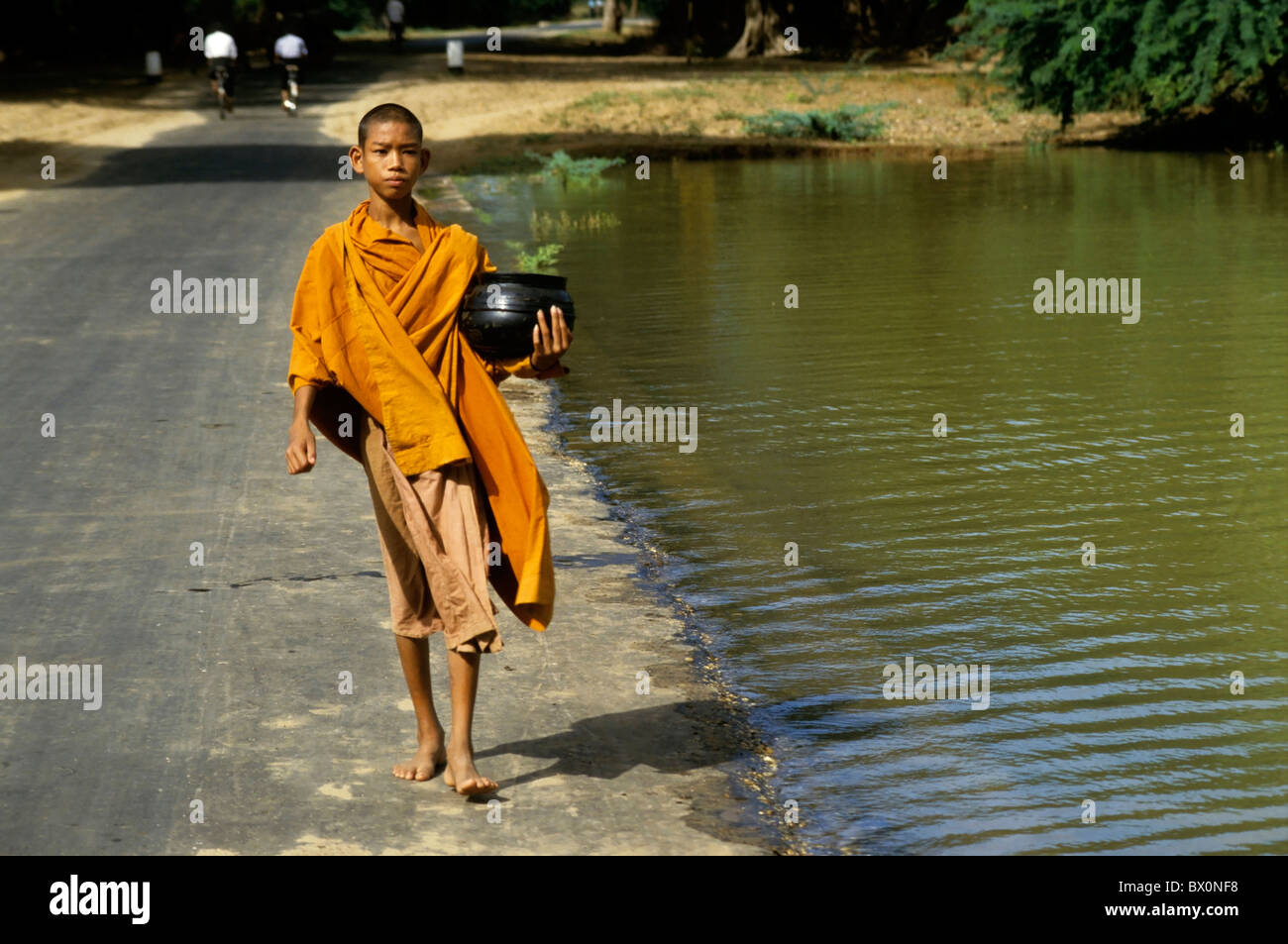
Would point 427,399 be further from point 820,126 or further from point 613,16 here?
point 613,16

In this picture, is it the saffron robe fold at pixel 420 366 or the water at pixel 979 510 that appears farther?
the water at pixel 979 510

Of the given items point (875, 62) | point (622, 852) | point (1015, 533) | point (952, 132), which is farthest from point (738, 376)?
point (875, 62)

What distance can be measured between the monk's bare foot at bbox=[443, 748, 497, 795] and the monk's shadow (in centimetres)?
15

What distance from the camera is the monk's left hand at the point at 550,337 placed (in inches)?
195

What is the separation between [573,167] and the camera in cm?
2591

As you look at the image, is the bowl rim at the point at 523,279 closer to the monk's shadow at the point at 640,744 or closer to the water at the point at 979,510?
the monk's shadow at the point at 640,744

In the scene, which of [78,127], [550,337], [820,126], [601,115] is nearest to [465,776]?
[550,337]

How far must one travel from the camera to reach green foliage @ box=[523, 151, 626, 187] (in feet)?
83.6

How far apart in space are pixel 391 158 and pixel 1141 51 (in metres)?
24.1

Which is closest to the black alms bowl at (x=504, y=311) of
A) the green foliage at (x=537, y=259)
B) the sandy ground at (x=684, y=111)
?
the green foliage at (x=537, y=259)

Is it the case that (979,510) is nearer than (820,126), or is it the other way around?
(979,510)

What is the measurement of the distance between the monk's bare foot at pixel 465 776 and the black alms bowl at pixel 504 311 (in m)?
1.13

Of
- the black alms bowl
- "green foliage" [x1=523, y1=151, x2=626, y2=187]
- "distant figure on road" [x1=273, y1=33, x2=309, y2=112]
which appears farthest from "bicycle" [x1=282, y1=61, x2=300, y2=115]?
the black alms bowl
